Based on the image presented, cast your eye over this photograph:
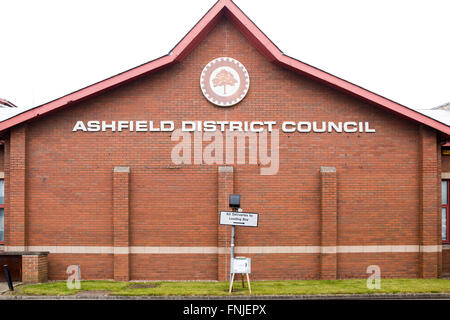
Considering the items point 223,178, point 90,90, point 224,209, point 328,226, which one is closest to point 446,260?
point 328,226

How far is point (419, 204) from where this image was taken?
16.0 meters

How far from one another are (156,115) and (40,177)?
4.37 meters

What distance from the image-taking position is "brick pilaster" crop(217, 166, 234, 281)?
15.3 meters

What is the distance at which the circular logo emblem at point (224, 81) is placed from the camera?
1584 centimetres

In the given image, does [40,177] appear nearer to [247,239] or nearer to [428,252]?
[247,239]

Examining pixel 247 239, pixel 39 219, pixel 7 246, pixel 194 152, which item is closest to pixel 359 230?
pixel 247 239

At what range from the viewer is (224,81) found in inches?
625

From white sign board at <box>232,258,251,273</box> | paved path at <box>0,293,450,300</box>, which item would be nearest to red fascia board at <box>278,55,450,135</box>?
paved path at <box>0,293,450,300</box>

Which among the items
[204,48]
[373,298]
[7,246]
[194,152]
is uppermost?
[204,48]

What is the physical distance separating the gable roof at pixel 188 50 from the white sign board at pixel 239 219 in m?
5.32

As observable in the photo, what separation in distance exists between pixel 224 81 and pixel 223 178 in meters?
3.26

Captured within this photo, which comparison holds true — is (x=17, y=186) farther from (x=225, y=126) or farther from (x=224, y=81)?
(x=224, y=81)

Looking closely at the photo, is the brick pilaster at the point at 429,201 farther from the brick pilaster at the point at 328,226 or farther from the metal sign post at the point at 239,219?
the metal sign post at the point at 239,219

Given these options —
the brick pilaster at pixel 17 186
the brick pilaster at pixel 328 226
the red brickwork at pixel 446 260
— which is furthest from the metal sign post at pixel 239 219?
the red brickwork at pixel 446 260
